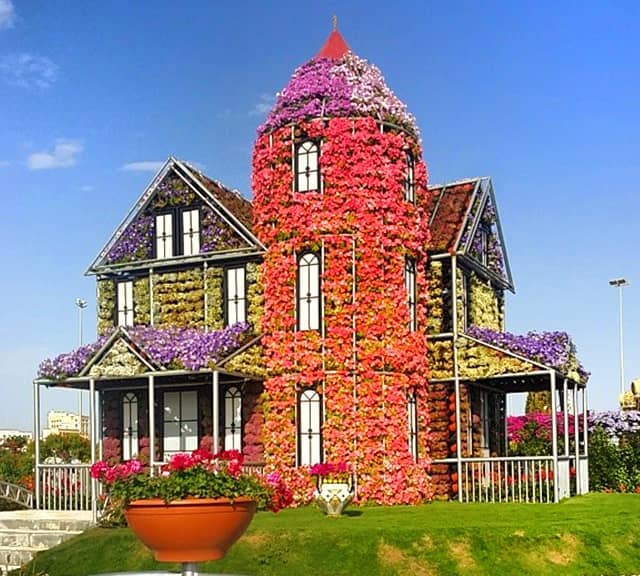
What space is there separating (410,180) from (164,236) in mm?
6216

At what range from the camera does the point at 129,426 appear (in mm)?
26484

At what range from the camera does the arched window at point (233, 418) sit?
2505cm

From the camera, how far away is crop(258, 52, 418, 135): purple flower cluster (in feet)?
80.4

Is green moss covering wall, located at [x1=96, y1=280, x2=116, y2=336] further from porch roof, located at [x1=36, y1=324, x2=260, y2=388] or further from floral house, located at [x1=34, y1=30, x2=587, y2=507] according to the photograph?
porch roof, located at [x1=36, y1=324, x2=260, y2=388]

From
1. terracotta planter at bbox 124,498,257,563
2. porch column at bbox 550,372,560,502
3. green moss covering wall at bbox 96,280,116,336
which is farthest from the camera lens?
green moss covering wall at bbox 96,280,116,336

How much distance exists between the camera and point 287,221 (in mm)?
24344

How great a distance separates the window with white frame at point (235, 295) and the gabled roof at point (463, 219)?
462 centimetres

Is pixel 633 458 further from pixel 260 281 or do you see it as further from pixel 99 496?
pixel 99 496

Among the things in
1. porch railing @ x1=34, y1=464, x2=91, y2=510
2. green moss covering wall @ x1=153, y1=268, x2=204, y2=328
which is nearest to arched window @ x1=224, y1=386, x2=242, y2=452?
green moss covering wall @ x1=153, y1=268, x2=204, y2=328

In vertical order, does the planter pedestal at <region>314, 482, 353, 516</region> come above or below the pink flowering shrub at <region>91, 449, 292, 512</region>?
below

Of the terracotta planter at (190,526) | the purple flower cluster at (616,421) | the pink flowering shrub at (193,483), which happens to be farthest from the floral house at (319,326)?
the terracotta planter at (190,526)

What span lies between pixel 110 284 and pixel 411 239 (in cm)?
788

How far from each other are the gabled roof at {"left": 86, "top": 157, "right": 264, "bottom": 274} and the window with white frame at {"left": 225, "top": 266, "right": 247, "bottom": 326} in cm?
81

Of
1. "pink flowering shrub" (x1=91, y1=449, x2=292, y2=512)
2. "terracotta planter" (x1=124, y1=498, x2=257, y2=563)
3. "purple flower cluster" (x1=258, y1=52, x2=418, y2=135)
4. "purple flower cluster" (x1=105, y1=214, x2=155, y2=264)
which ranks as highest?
"purple flower cluster" (x1=258, y1=52, x2=418, y2=135)
